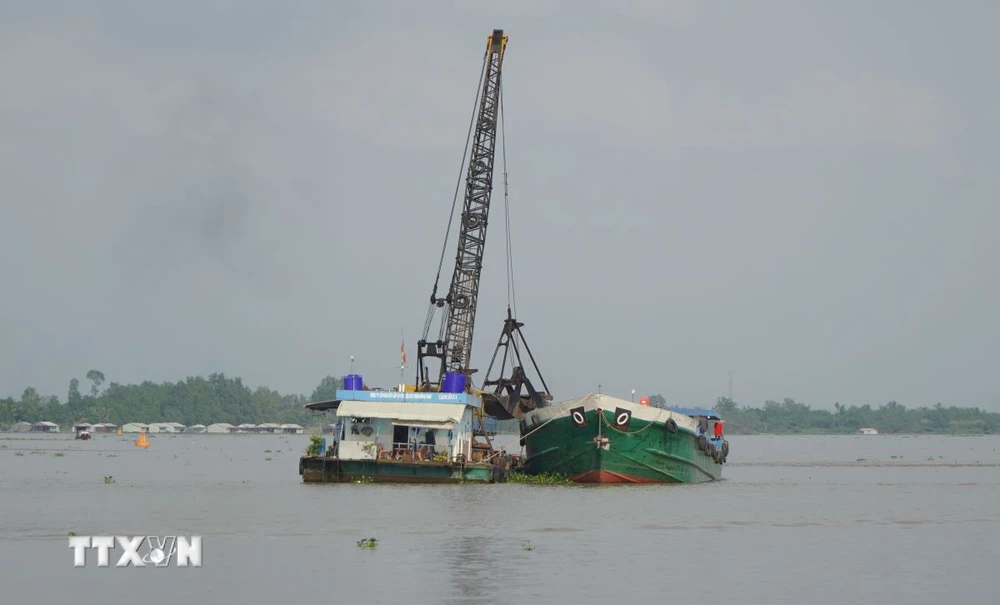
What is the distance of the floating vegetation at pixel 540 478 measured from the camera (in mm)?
69000

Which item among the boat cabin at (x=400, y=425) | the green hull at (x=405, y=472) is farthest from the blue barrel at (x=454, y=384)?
the green hull at (x=405, y=472)

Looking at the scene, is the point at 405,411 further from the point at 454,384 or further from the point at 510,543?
the point at 510,543

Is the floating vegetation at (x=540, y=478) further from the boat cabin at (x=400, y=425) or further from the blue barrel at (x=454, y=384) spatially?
the blue barrel at (x=454, y=384)

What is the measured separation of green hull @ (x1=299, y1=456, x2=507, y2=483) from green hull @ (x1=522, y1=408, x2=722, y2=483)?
4182mm

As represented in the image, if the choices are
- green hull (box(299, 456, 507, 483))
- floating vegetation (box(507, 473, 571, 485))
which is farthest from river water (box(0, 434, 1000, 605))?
floating vegetation (box(507, 473, 571, 485))

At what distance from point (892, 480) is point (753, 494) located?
26.1 m

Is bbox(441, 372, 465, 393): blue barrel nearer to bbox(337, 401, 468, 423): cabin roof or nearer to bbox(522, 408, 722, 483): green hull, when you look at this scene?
bbox(337, 401, 468, 423): cabin roof

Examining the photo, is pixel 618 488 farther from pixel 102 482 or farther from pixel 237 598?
pixel 237 598

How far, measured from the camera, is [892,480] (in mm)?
91188

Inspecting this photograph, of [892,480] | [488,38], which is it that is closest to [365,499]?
[488,38]

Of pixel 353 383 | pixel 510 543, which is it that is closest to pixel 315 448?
pixel 353 383

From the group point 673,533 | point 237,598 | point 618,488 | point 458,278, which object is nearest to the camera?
point 237,598

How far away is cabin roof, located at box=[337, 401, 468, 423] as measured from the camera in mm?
65188

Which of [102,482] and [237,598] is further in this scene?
[102,482]
